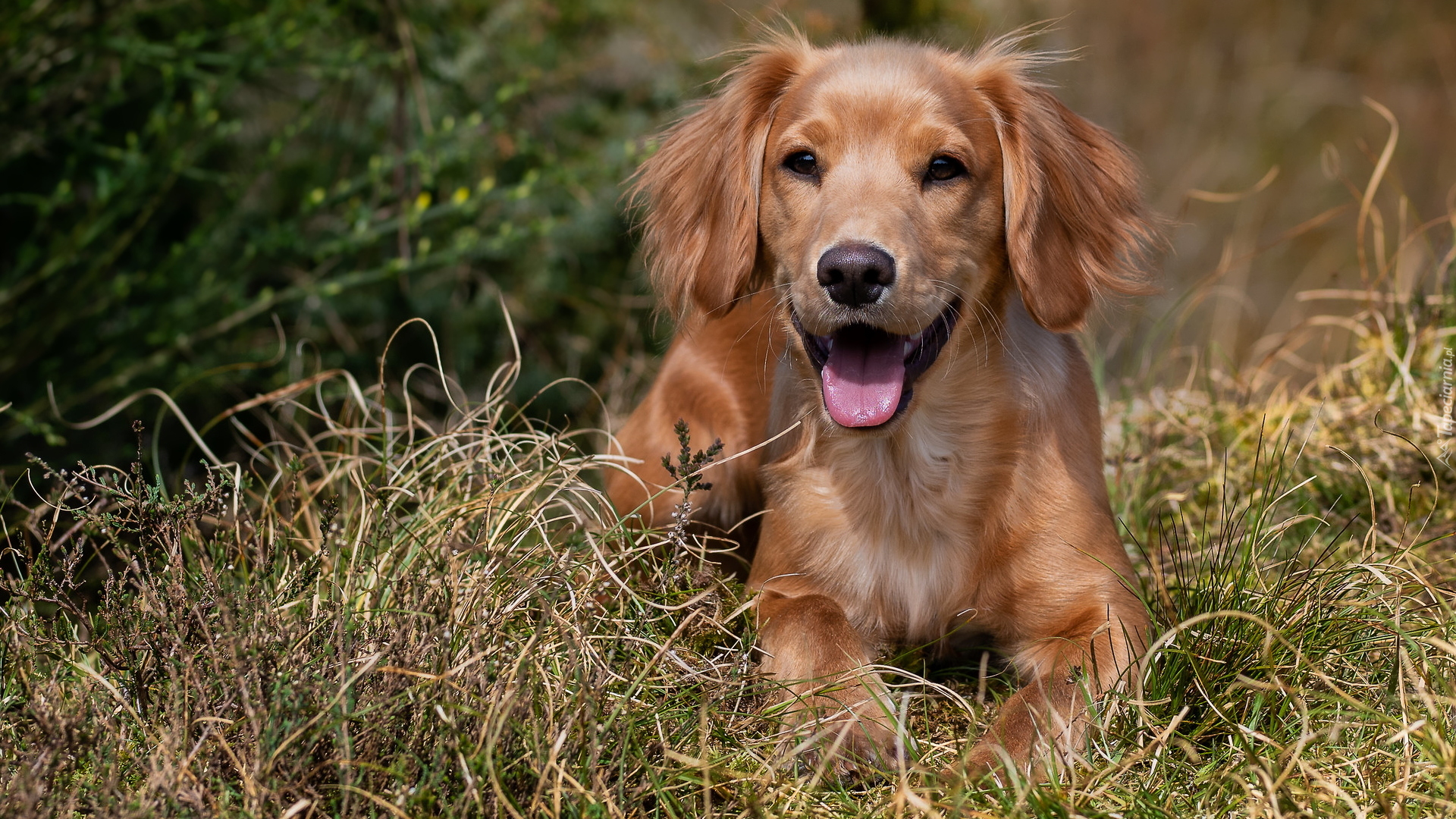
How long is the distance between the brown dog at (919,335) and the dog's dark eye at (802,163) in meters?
0.02

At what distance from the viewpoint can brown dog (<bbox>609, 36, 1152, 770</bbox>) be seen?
2543 mm

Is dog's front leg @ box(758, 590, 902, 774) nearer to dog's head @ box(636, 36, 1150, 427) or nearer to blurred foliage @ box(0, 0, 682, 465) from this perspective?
dog's head @ box(636, 36, 1150, 427)

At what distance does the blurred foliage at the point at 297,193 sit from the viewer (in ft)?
14.4

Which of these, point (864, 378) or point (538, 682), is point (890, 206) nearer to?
point (864, 378)

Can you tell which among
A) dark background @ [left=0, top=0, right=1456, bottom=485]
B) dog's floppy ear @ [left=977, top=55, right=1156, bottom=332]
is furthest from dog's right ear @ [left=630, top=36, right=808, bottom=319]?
dog's floppy ear @ [left=977, top=55, right=1156, bottom=332]

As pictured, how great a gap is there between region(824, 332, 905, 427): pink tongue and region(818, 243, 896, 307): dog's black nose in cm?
18

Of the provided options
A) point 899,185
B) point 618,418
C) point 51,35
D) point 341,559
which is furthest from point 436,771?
point 51,35

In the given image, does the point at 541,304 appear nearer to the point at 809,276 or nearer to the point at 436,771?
the point at 809,276

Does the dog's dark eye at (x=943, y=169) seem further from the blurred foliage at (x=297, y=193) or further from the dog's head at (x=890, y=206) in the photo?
the blurred foliage at (x=297, y=193)

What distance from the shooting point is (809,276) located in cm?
250

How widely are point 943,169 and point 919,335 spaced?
40 cm

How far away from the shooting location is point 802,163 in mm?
2834

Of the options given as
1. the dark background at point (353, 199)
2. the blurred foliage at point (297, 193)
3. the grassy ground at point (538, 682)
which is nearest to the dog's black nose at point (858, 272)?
the grassy ground at point (538, 682)

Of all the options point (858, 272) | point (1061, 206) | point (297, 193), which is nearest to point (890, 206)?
point (858, 272)
